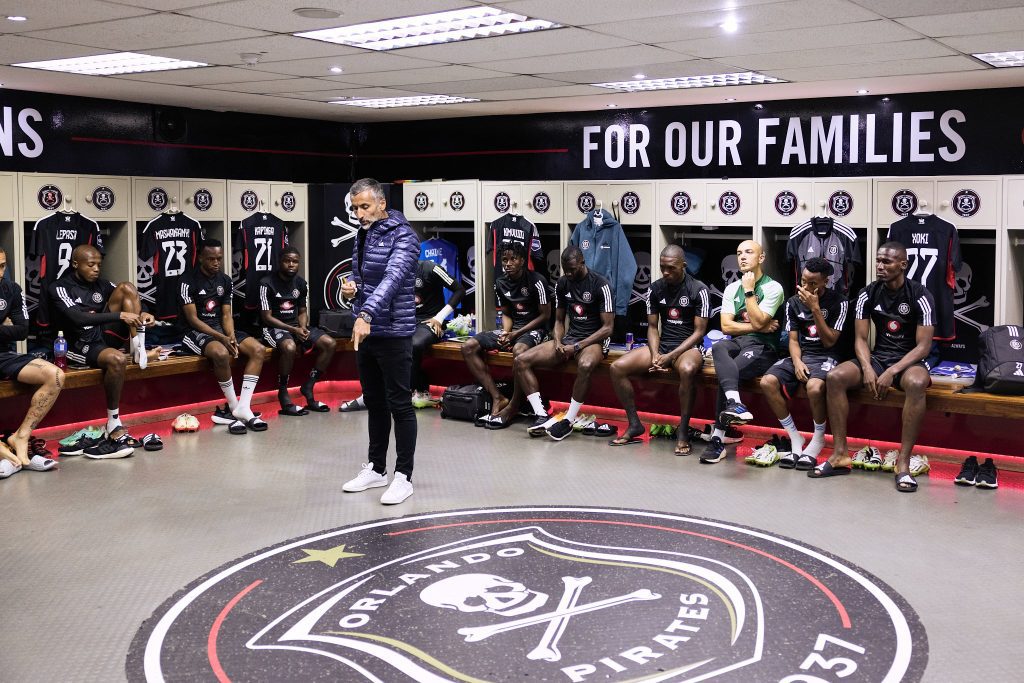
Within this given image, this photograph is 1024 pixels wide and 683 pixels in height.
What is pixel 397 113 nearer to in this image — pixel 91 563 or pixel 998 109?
pixel 998 109

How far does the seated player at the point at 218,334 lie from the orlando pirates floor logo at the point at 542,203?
2.32 meters

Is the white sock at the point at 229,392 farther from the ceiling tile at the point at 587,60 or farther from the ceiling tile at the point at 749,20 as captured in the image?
the ceiling tile at the point at 749,20

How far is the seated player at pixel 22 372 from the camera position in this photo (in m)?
6.55

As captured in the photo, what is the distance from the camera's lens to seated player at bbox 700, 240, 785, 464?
A: 6711 millimetres

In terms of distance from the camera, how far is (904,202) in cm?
711

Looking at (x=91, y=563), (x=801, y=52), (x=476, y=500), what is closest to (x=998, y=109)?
(x=801, y=52)

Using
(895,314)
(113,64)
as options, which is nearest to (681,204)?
(895,314)

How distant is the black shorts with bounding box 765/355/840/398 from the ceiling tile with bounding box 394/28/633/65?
2.25m

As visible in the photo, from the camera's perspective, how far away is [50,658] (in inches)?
147

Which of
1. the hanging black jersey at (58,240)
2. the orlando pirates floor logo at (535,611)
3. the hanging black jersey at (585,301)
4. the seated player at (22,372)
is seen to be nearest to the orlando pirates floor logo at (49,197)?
the hanging black jersey at (58,240)

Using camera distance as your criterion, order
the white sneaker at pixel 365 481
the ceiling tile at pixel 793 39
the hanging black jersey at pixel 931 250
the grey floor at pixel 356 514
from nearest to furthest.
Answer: the grey floor at pixel 356 514 → the ceiling tile at pixel 793 39 → the white sneaker at pixel 365 481 → the hanging black jersey at pixel 931 250

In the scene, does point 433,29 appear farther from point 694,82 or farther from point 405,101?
point 405,101

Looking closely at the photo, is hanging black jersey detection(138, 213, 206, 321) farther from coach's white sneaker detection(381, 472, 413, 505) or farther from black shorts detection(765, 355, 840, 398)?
black shorts detection(765, 355, 840, 398)

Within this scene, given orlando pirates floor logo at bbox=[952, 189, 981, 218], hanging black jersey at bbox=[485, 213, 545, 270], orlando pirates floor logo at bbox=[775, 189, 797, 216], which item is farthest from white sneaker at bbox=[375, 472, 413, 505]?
orlando pirates floor logo at bbox=[952, 189, 981, 218]
